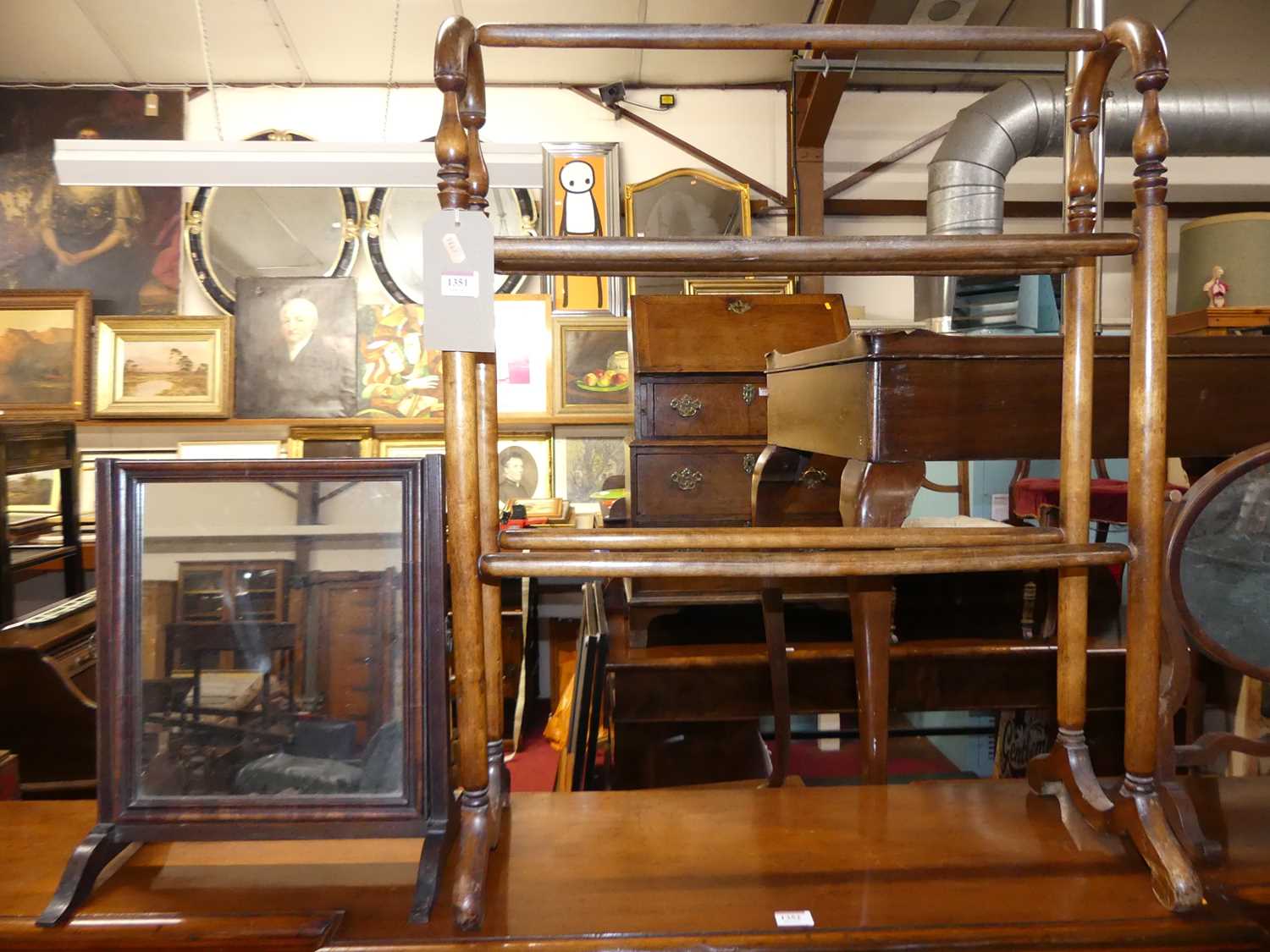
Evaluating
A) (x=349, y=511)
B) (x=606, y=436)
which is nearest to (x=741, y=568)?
(x=349, y=511)

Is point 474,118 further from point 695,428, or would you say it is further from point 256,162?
point 695,428

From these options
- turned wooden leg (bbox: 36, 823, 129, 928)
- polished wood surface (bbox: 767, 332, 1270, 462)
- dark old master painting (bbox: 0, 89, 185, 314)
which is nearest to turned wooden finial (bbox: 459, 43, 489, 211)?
polished wood surface (bbox: 767, 332, 1270, 462)

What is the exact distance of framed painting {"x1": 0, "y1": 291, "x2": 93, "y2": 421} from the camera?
3.20m

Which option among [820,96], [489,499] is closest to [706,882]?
[489,499]

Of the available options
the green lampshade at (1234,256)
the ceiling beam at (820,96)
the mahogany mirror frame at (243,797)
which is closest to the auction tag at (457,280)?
the mahogany mirror frame at (243,797)

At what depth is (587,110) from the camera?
352 cm

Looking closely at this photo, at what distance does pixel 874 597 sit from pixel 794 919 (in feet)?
1.75

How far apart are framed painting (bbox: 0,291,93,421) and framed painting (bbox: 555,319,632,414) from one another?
7.16 ft

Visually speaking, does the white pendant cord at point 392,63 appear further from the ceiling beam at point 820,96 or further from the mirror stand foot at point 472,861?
the mirror stand foot at point 472,861

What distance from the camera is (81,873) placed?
29.5 inches

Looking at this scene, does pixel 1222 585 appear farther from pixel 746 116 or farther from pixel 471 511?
pixel 746 116

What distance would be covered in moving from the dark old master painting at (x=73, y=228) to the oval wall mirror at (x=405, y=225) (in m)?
0.95

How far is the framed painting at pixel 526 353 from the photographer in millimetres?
3330

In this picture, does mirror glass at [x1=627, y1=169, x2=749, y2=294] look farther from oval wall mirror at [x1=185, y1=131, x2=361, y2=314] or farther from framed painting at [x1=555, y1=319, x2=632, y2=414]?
oval wall mirror at [x1=185, y1=131, x2=361, y2=314]
